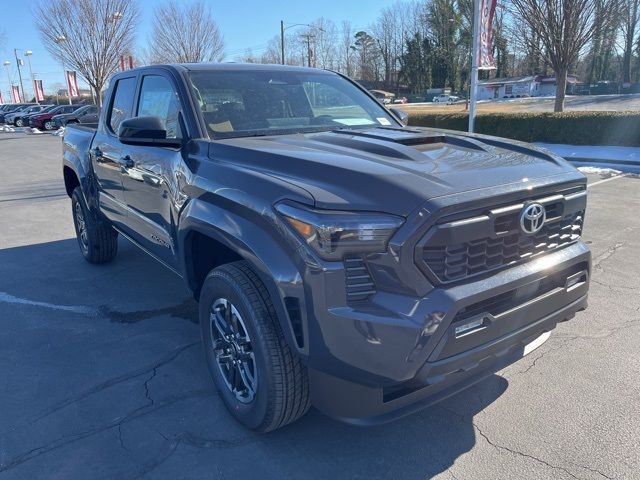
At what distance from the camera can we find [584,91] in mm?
73625

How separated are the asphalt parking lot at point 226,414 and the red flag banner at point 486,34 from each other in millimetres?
11473

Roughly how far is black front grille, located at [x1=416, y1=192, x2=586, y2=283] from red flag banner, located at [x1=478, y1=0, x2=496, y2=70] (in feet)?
44.1

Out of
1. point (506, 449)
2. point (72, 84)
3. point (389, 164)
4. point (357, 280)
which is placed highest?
point (72, 84)

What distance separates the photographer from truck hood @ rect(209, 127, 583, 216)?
224cm

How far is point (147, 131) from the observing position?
3.21 meters

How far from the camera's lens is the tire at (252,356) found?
97.5 inches

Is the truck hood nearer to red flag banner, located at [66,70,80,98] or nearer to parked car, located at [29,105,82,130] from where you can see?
parked car, located at [29,105,82,130]

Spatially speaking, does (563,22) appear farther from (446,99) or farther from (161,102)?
(446,99)

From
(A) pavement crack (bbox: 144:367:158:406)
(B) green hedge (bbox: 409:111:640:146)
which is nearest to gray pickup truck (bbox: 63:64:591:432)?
(A) pavement crack (bbox: 144:367:158:406)

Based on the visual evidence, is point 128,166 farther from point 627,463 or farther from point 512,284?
point 627,463

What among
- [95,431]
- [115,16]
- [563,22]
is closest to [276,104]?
[95,431]

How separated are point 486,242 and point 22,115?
1703 inches

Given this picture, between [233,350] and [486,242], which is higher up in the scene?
[486,242]

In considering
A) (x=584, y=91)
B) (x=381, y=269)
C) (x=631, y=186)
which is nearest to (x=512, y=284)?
(x=381, y=269)
